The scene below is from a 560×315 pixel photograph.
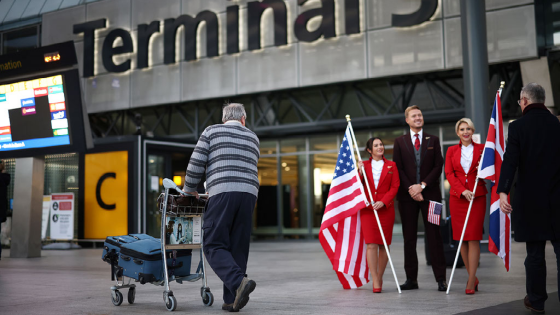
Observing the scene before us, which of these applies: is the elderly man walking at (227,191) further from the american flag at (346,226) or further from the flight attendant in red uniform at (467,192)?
the flight attendant in red uniform at (467,192)

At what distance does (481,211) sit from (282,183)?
14.7m

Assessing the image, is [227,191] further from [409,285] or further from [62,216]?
[62,216]

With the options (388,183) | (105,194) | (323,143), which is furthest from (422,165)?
(323,143)

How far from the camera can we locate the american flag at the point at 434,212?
6848mm

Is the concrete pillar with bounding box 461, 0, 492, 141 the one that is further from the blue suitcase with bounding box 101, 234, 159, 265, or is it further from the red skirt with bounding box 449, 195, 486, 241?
the blue suitcase with bounding box 101, 234, 159, 265

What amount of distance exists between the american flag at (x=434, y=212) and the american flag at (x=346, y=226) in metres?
0.72

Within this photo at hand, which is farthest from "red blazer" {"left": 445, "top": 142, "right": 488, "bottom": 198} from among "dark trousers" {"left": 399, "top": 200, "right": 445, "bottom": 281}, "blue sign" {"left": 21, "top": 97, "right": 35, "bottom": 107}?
"blue sign" {"left": 21, "top": 97, "right": 35, "bottom": 107}

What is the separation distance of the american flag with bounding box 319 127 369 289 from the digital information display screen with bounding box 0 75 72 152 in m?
6.98

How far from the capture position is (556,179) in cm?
512

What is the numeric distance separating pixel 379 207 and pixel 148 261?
2.57 m

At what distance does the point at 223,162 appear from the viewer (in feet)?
18.1

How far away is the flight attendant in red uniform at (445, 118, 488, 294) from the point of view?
664 cm

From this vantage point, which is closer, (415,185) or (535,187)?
(535,187)

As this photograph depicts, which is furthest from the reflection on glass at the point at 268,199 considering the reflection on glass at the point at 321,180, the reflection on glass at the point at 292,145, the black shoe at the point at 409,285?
the black shoe at the point at 409,285
